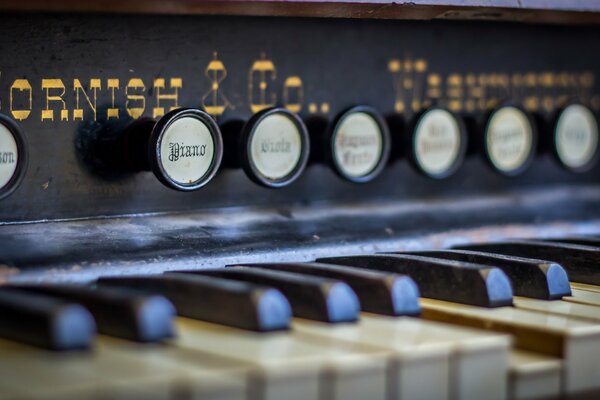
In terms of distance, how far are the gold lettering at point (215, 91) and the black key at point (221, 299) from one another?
1.61ft

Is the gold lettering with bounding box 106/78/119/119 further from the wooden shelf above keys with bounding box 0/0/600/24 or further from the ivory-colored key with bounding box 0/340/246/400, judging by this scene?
the ivory-colored key with bounding box 0/340/246/400

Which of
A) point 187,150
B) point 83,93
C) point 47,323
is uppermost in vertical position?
point 83,93

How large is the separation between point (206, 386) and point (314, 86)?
3.75ft

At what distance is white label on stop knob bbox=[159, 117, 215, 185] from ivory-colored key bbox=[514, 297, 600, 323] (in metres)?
0.60

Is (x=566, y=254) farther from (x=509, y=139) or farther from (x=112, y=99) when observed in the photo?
(x=112, y=99)

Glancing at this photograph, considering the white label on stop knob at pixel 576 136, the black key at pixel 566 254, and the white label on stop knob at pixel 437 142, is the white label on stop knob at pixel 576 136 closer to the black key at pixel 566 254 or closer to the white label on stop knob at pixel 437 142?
the white label on stop knob at pixel 437 142

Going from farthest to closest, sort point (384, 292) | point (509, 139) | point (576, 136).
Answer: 1. point (576, 136)
2. point (509, 139)
3. point (384, 292)

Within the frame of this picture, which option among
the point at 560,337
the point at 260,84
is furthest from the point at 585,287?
the point at 260,84

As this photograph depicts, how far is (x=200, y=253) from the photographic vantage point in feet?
6.12

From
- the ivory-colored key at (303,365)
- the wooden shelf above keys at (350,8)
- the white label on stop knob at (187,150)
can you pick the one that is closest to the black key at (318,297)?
the ivory-colored key at (303,365)

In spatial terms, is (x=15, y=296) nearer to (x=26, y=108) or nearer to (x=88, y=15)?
(x=26, y=108)

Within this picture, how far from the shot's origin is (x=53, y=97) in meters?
1.84

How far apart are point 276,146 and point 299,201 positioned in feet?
0.64

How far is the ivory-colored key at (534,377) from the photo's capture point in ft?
4.65
